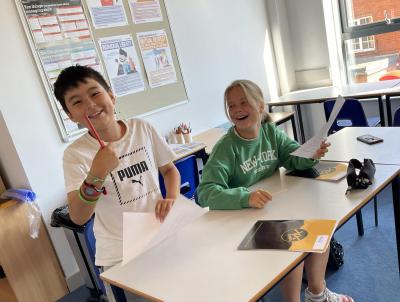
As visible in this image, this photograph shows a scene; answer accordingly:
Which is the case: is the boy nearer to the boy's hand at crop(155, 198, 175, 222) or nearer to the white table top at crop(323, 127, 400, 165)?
the boy's hand at crop(155, 198, 175, 222)

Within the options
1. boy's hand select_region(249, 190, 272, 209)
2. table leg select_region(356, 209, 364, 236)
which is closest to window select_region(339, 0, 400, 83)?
table leg select_region(356, 209, 364, 236)

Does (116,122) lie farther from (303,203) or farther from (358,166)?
(358,166)

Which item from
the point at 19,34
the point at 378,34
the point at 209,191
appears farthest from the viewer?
the point at 378,34

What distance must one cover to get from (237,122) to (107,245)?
795 millimetres

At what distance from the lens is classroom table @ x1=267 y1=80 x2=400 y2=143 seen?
333 centimetres

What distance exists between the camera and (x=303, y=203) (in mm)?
1417

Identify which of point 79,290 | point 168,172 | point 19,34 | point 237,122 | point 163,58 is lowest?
point 79,290

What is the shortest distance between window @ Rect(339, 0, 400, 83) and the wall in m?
1.03

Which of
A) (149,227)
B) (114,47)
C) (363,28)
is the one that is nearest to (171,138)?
(114,47)

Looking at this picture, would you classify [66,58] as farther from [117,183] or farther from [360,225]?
[360,225]

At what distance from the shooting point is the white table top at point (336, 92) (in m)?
3.38

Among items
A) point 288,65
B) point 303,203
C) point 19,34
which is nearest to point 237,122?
point 303,203

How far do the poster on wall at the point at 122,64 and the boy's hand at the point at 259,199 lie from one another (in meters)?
1.88

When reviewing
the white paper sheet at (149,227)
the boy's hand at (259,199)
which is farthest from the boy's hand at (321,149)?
the white paper sheet at (149,227)
